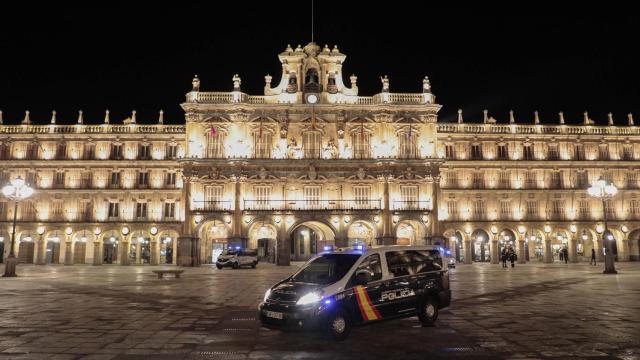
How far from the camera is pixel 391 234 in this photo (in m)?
48.1

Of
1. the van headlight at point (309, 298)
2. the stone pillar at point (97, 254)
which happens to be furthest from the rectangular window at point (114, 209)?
the van headlight at point (309, 298)

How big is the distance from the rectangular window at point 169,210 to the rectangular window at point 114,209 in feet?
16.0

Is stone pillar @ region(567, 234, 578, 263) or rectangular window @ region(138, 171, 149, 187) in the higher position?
rectangular window @ region(138, 171, 149, 187)

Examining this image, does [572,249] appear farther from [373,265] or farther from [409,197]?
[373,265]

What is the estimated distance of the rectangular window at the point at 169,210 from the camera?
174ft

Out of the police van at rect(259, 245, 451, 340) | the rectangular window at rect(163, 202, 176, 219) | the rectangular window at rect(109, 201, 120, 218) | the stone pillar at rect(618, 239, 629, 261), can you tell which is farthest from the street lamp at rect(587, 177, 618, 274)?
the rectangular window at rect(109, 201, 120, 218)

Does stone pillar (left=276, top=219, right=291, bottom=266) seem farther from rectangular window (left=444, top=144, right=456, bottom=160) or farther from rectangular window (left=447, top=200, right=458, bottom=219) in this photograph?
rectangular window (left=444, top=144, right=456, bottom=160)

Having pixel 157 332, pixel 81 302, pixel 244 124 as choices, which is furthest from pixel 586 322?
pixel 244 124

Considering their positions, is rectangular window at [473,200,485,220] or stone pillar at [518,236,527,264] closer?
stone pillar at [518,236,527,264]

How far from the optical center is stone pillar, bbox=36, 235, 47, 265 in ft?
169

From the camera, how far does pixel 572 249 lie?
52500 millimetres

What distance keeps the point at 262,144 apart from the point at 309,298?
39564 millimetres

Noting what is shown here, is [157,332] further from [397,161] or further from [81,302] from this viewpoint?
[397,161]

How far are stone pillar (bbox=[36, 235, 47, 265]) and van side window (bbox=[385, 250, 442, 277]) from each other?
49.3m
